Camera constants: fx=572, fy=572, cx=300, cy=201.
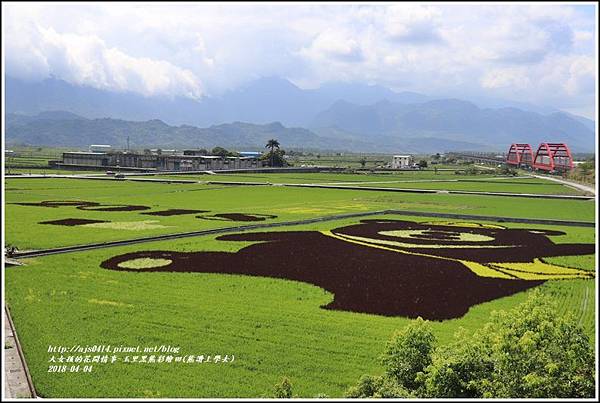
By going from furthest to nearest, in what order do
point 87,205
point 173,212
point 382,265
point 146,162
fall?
point 146,162 < point 87,205 < point 173,212 < point 382,265

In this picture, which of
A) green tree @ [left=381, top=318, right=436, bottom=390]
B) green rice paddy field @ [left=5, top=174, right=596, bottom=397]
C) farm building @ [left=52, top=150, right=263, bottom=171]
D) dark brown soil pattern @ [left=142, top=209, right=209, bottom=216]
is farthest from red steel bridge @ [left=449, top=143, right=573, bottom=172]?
green tree @ [left=381, top=318, right=436, bottom=390]

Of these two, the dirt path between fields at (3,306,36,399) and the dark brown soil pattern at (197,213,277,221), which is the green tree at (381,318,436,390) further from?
the dark brown soil pattern at (197,213,277,221)

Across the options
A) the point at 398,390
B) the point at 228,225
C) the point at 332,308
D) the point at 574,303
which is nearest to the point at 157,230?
the point at 228,225

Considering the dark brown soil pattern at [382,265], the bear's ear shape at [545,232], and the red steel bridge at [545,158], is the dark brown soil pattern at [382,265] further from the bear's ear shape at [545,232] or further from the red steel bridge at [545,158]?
the red steel bridge at [545,158]

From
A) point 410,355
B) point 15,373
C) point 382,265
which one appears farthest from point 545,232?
point 15,373

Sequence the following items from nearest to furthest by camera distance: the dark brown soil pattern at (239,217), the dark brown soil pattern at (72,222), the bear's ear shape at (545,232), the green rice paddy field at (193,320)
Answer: the green rice paddy field at (193,320) → the dark brown soil pattern at (72,222) → the bear's ear shape at (545,232) → the dark brown soil pattern at (239,217)

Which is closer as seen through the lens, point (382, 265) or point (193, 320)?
point (193, 320)

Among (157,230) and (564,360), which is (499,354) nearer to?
(564,360)

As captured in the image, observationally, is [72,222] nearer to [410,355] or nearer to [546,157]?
[410,355]

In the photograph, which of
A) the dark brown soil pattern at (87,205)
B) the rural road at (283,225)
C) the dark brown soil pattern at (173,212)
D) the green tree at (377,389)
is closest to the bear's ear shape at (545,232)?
the rural road at (283,225)

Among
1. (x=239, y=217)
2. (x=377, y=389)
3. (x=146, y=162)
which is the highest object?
(x=146, y=162)
